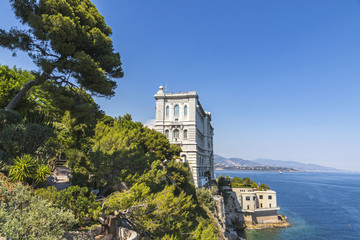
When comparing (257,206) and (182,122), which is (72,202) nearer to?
(182,122)

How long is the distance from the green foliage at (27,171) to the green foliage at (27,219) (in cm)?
134

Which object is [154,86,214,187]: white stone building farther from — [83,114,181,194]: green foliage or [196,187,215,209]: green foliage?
[83,114,181,194]: green foliage

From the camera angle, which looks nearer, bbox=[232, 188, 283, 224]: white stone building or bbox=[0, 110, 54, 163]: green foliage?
bbox=[0, 110, 54, 163]: green foliage

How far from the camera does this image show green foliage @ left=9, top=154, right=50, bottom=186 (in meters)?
10.3

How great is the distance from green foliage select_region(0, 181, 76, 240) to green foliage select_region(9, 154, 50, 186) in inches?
52.7

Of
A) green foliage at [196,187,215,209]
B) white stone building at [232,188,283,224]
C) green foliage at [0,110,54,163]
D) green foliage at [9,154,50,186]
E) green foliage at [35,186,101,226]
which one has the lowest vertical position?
white stone building at [232,188,283,224]

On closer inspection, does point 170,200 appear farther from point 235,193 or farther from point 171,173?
point 235,193

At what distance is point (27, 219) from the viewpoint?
7434 mm

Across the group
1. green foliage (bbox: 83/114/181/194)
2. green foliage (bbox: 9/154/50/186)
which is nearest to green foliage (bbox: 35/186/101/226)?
green foliage (bbox: 9/154/50/186)

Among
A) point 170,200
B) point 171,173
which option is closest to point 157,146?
point 171,173

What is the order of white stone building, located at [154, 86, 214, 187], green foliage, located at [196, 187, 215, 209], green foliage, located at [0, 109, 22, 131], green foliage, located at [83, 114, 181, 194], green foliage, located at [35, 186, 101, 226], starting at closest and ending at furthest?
green foliage, located at [35, 186, 101, 226] → green foliage, located at [0, 109, 22, 131] → green foliage, located at [83, 114, 181, 194] → green foliage, located at [196, 187, 215, 209] → white stone building, located at [154, 86, 214, 187]

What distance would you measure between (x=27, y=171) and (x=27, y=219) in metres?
3.82

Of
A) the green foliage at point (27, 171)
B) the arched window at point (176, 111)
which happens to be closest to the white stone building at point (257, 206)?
the arched window at point (176, 111)

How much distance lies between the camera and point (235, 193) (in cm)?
5025
